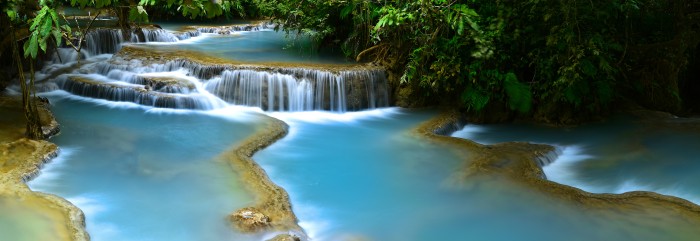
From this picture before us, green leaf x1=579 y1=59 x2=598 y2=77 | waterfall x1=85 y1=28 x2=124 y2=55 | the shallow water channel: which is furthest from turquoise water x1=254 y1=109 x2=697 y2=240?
waterfall x1=85 y1=28 x2=124 y2=55

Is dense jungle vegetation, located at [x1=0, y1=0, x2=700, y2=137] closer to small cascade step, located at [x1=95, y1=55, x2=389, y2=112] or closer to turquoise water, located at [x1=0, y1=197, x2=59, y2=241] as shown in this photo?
small cascade step, located at [x1=95, y1=55, x2=389, y2=112]

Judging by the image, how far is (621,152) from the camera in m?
8.41

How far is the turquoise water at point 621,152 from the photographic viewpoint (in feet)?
23.9

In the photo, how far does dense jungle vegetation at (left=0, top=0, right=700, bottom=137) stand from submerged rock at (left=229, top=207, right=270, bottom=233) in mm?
4257

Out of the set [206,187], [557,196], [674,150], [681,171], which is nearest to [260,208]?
[206,187]

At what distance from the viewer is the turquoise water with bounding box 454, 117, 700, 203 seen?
7285 mm

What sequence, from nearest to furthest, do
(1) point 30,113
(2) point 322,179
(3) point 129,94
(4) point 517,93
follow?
1. (2) point 322,179
2. (1) point 30,113
3. (4) point 517,93
4. (3) point 129,94

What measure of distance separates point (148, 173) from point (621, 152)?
631 centimetres

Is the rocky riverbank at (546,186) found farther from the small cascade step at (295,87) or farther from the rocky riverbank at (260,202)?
the rocky riverbank at (260,202)

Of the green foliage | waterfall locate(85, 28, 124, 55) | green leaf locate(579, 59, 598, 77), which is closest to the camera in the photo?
the green foliage

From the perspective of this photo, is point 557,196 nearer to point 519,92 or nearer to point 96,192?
point 519,92

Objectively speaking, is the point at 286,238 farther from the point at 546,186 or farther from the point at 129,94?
the point at 129,94

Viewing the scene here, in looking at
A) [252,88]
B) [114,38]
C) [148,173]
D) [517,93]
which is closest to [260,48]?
[252,88]

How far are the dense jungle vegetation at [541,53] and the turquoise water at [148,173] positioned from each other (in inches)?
69.7
